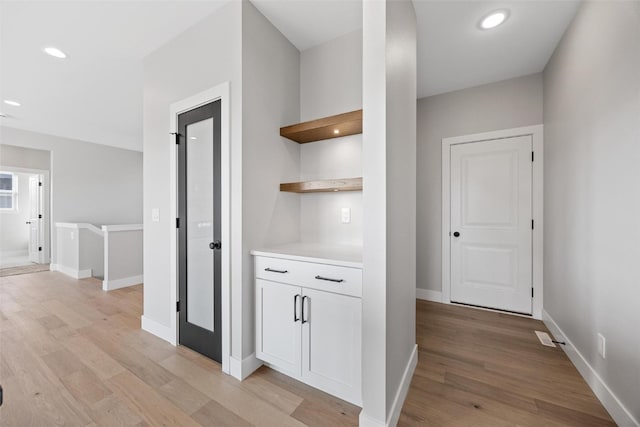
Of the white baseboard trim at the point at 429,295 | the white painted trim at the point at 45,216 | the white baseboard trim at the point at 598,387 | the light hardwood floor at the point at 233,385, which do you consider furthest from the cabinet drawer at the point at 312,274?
the white painted trim at the point at 45,216

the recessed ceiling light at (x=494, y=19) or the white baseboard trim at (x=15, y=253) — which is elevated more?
the recessed ceiling light at (x=494, y=19)

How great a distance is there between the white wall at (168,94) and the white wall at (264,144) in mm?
76

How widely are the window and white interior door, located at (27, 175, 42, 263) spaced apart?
86cm

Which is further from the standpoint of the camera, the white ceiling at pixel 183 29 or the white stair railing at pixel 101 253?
the white stair railing at pixel 101 253

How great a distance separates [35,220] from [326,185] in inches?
303

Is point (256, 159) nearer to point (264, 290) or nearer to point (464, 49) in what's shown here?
point (264, 290)

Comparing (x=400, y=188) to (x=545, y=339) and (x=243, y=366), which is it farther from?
(x=545, y=339)

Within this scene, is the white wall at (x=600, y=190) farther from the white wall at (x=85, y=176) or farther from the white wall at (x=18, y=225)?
the white wall at (x=18, y=225)

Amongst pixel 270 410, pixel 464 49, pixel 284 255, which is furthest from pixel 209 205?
pixel 464 49

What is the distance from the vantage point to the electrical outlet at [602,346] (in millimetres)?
1624

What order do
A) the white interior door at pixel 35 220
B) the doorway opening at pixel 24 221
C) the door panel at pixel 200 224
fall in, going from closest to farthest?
the door panel at pixel 200 224 → the doorway opening at pixel 24 221 → the white interior door at pixel 35 220

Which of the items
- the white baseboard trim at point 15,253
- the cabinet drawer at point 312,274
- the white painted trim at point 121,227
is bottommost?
the white baseboard trim at point 15,253

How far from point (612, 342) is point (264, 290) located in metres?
2.21

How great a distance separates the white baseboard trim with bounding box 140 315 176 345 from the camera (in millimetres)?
2361
